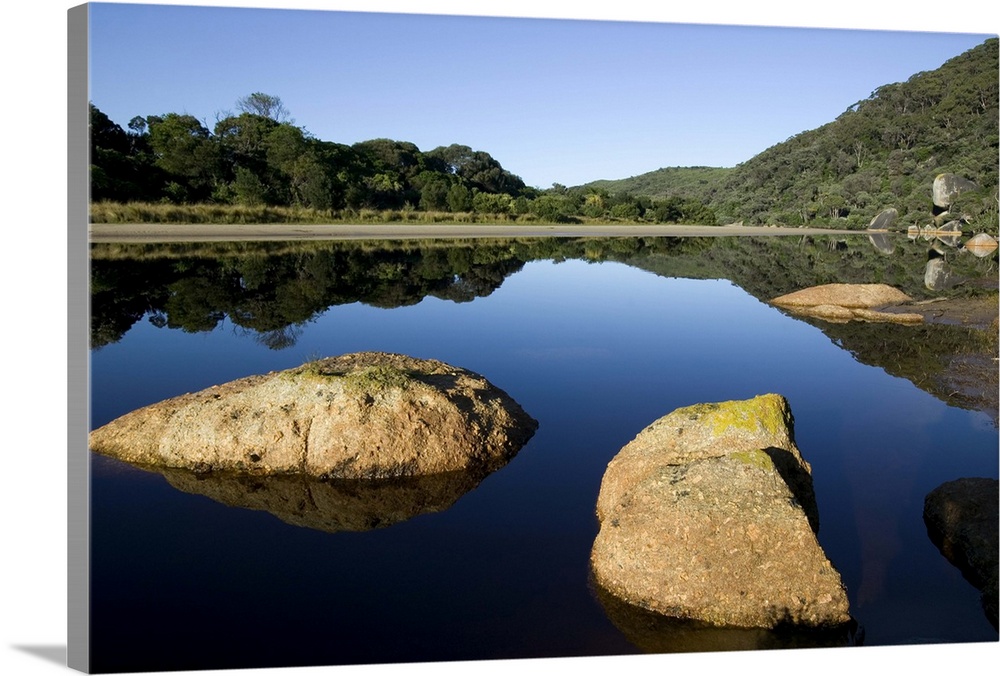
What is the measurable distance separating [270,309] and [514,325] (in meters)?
6.24

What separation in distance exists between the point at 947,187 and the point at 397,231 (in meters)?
28.5

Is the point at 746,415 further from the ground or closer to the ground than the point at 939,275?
closer to the ground

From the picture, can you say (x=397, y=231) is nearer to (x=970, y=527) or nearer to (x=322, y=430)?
(x=322, y=430)

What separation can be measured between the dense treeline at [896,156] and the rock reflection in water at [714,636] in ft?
15.9

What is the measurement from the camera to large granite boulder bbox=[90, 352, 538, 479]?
323 inches

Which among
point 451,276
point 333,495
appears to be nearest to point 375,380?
point 333,495

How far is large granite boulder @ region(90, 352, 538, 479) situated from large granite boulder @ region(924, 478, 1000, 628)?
4.49 metres

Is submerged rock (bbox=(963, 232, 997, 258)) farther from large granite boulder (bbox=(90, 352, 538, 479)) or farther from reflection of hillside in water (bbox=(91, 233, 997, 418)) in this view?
large granite boulder (bbox=(90, 352, 538, 479))

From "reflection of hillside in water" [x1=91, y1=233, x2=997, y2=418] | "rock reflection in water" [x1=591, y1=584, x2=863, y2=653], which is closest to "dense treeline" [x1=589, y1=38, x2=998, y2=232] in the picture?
"reflection of hillside in water" [x1=91, y1=233, x2=997, y2=418]

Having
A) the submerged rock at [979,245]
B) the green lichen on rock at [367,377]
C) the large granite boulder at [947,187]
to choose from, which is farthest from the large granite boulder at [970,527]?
the submerged rock at [979,245]

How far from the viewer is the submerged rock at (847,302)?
66.0ft

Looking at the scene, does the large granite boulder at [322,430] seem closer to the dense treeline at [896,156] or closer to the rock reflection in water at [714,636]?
the rock reflection in water at [714,636]

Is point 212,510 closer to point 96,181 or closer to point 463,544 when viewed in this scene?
point 463,544

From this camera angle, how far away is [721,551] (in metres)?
5.43
